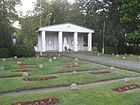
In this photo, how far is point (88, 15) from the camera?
34.2m

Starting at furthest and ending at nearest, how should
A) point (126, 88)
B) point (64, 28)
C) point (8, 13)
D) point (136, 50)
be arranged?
point (136, 50)
point (64, 28)
point (8, 13)
point (126, 88)

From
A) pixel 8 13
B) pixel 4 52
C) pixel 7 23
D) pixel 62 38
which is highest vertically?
pixel 8 13

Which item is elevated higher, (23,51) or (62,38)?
(62,38)

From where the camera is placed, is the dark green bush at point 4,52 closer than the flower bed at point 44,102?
No

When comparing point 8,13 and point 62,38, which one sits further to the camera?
point 62,38

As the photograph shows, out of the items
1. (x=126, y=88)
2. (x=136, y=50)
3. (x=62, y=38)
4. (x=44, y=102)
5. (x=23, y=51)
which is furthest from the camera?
(x=62, y=38)

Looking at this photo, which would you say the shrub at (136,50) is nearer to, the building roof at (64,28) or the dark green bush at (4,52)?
the building roof at (64,28)

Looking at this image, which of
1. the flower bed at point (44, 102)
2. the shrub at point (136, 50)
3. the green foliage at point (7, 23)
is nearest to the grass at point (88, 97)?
the flower bed at point (44, 102)

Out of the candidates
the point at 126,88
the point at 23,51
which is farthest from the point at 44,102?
the point at 23,51

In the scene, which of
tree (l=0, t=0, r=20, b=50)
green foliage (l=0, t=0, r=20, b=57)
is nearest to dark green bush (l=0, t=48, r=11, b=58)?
green foliage (l=0, t=0, r=20, b=57)

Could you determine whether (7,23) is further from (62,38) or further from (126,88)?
(126,88)

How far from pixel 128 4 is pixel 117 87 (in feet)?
66.4

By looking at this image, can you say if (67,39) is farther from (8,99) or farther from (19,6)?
(8,99)

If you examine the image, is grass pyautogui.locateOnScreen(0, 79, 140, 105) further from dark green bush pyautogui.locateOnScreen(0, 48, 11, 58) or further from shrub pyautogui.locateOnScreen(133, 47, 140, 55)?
shrub pyautogui.locateOnScreen(133, 47, 140, 55)
